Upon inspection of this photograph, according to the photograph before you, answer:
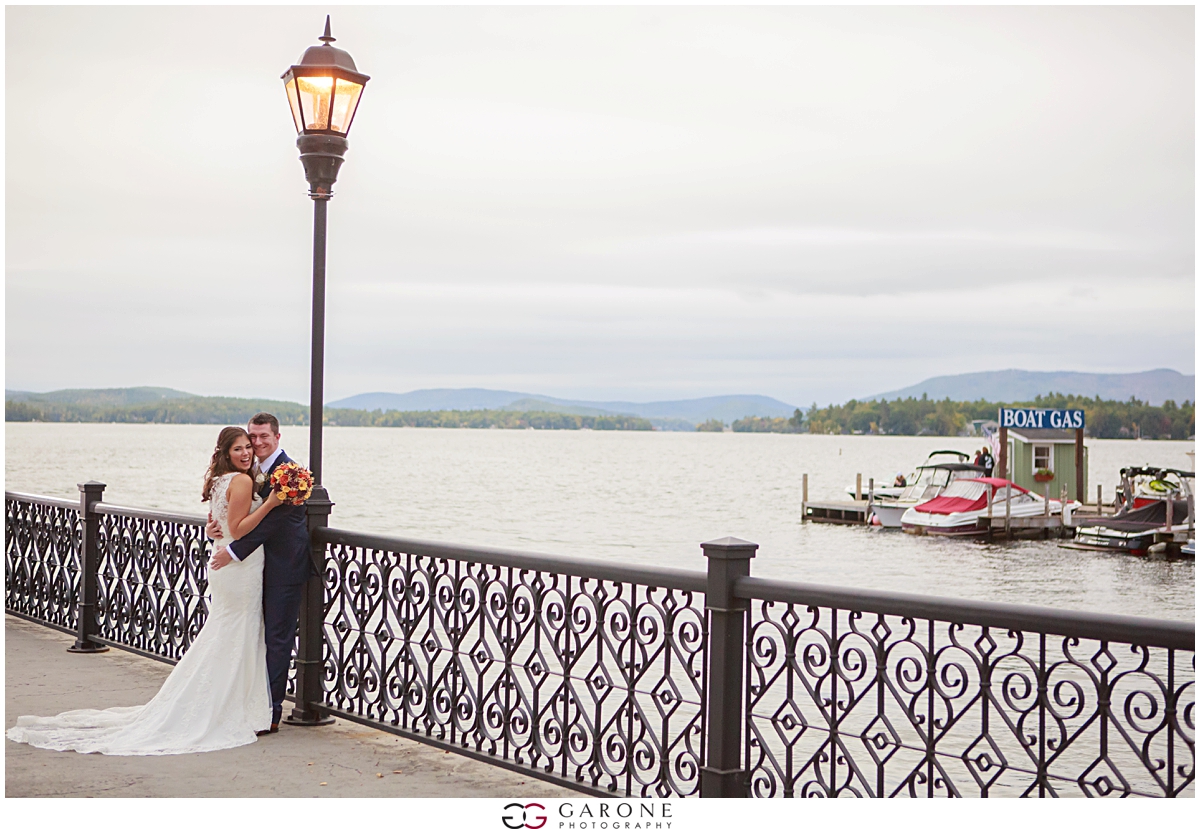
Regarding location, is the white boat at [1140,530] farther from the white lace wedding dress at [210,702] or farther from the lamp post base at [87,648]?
the white lace wedding dress at [210,702]

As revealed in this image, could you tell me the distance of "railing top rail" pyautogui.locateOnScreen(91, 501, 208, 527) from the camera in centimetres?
815

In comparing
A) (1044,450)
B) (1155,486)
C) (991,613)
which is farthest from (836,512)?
(991,613)

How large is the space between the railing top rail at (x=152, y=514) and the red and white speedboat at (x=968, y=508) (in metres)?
47.8

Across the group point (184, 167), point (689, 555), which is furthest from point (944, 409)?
point (184, 167)

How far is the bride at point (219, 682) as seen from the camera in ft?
20.8

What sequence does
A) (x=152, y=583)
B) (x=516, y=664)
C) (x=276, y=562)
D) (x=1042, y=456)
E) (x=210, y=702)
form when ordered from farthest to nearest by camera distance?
(x=1042, y=456) → (x=152, y=583) → (x=276, y=562) → (x=210, y=702) → (x=516, y=664)

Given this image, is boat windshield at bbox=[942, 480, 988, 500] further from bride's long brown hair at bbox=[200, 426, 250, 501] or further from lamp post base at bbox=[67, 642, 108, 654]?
bride's long brown hair at bbox=[200, 426, 250, 501]

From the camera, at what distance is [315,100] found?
7363 millimetres

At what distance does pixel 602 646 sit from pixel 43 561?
7.36 m

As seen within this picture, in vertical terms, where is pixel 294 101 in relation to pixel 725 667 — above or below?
above

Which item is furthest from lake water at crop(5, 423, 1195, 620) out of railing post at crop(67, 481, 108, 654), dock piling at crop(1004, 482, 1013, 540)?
railing post at crop(67, 481, 108, 654)

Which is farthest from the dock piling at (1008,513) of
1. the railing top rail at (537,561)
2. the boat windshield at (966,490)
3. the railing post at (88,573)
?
the railing top rail at (537,561)

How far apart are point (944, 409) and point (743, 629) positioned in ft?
549

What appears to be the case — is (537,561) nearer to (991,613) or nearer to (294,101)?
(991,613)
